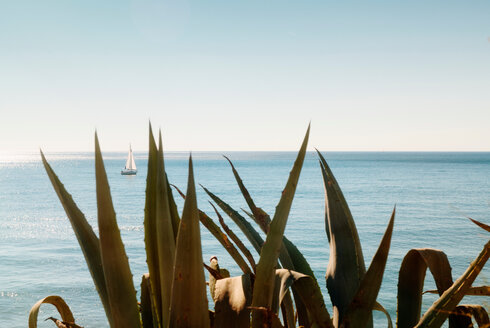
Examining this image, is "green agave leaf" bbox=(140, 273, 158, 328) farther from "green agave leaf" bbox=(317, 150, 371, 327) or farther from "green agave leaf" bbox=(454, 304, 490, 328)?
"green agave leaf" bbox=(454, 304, 490, 328)

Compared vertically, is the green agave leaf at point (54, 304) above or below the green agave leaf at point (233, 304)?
below

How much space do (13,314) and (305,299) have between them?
30.4 feet

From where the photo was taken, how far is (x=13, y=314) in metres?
8.45

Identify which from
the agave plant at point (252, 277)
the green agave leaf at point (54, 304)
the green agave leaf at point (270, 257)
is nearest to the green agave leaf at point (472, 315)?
the agave plant at point (252, 277)

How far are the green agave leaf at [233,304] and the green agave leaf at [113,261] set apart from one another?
6.7 inches

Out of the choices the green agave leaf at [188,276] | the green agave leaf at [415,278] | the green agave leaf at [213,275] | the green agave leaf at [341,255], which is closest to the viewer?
the green agave leaf at [188,276]

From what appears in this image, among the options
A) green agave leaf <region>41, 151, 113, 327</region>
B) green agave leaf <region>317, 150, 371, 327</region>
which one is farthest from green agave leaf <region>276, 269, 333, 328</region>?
green agave leaf <region>41, 151, 113, 327</region>

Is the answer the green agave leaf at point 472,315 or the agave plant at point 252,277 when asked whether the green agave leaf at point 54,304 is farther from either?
the green agave leaf at point 472,315

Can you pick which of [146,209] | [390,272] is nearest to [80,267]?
[390,272]

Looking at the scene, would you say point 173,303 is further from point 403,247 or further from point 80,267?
point 403,247

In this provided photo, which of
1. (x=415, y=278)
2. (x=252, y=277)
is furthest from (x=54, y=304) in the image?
(x=415, y=278)

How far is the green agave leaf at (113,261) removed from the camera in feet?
2.45

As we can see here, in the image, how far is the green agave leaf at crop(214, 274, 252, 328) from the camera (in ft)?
2.35

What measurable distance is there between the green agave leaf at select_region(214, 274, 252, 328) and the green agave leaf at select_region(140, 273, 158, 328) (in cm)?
19
